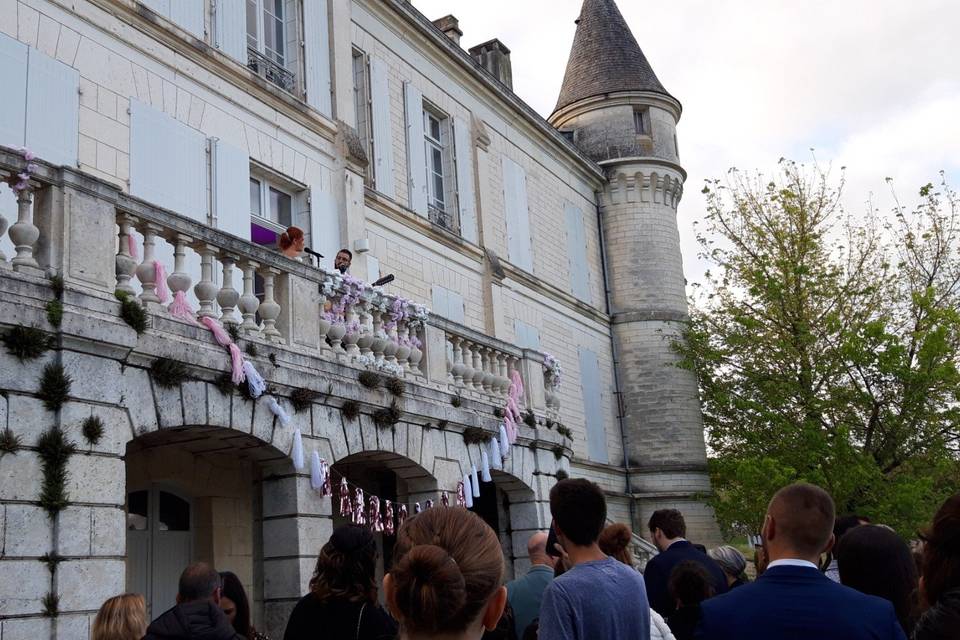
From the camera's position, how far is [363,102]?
15234 mm

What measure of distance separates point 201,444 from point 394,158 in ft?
27.8

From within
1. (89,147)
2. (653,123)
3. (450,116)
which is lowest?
(89,147)

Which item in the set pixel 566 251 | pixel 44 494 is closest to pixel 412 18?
pixel 566 251

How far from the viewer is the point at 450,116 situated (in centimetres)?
1778

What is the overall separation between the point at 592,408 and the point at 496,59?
7.80 m

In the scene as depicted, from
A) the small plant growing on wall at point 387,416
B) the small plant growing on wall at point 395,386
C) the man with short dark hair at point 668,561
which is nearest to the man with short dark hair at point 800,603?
the man with short dark hair at point 668,561

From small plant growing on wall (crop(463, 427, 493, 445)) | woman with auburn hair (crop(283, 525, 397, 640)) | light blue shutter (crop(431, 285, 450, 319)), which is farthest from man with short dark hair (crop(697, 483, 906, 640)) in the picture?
light blue shutter (crop(431, 285, 450, 319))

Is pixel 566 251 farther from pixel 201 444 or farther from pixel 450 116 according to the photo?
pixel 201 444

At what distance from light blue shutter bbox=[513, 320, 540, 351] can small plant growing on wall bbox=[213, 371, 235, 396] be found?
1146 cm

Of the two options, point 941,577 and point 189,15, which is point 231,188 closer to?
point 189,15

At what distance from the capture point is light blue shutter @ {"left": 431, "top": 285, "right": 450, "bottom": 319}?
1616 cm

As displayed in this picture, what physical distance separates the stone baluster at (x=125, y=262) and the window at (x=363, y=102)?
818 cm

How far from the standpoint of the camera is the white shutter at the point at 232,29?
38.7 ft

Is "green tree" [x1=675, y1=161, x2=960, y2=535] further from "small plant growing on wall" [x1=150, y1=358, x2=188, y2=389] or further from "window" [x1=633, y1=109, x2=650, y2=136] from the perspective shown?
"small plant growing on wall" [x1=150, y1=358, x2=188, y2=389]
